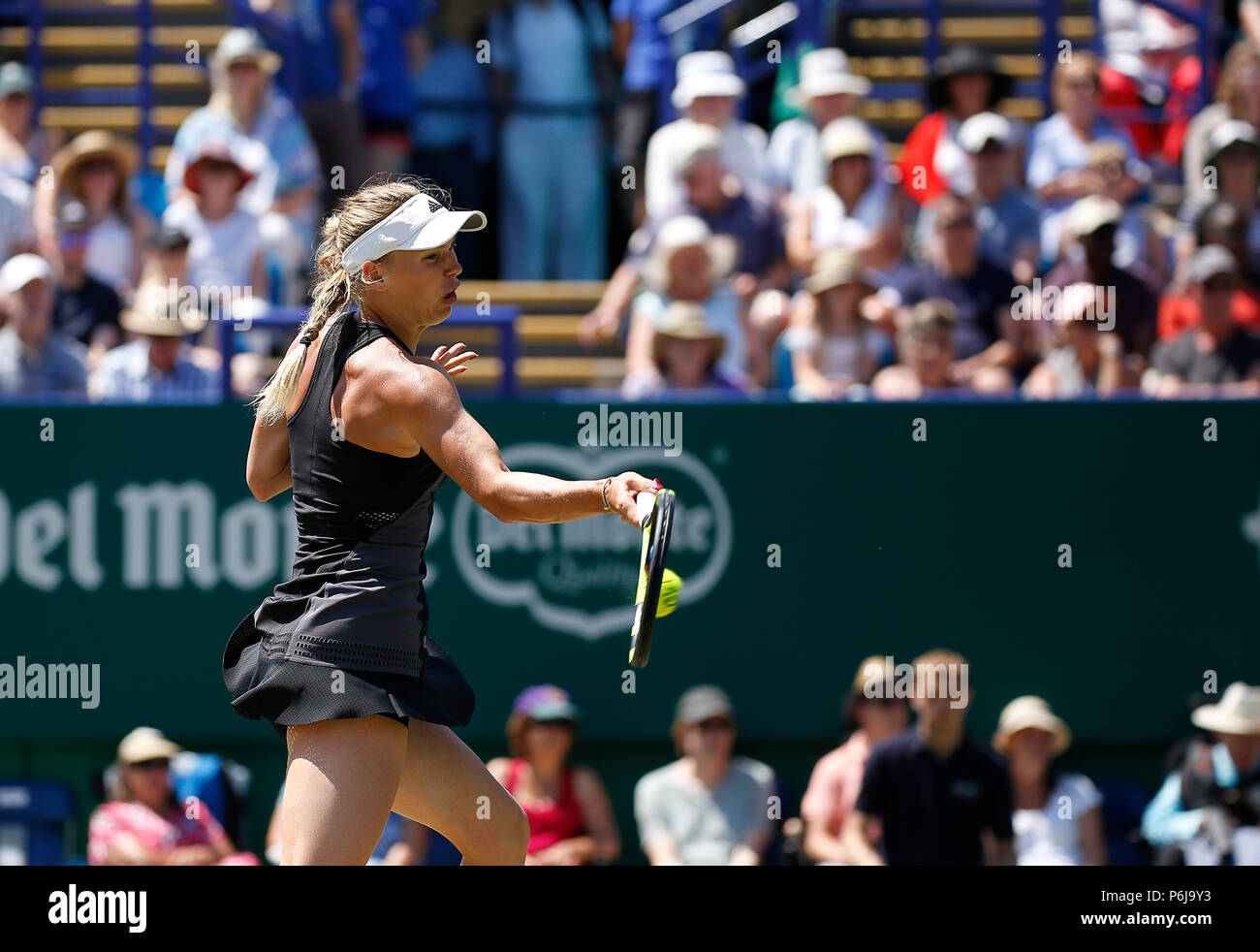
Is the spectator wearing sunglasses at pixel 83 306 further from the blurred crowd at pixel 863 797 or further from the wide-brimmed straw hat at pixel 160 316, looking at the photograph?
the blurred crowd at pixel 863 797

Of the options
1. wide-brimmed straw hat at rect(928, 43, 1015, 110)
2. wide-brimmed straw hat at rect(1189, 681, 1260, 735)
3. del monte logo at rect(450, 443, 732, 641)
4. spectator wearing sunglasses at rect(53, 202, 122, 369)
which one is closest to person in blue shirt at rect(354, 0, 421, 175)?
spectator wearing sunglasses at rect(53, 202, 122, 369)

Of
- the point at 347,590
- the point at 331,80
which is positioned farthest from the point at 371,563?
the point at 331,80

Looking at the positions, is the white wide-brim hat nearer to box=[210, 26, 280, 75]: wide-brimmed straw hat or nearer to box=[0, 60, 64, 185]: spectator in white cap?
box=[210, 26, 280, 75]: wide-brimmed straw hat

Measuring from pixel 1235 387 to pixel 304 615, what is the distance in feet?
15.6

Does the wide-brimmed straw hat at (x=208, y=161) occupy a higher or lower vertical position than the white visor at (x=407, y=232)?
higher

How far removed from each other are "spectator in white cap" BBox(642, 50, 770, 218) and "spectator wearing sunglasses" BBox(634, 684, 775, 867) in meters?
2.54

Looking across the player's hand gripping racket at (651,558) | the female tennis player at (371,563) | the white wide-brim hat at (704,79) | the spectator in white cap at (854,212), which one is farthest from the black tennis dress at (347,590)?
the white wide-brim hat at (704,79)

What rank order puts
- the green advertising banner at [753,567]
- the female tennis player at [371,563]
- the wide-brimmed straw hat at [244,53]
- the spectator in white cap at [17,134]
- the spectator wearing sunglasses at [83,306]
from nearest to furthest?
the female tennis player at [371,563]
the green advertising banner at [753,567]
the spectator wearing sunglasses at [83,306]
the wide-brimmed straw hat at [244,53]
the spectator in white cap at [17,134]

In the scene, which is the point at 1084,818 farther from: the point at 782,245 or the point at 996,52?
the point at 996,52

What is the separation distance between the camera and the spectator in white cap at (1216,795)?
636 centimetres

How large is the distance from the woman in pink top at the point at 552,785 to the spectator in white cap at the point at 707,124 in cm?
255

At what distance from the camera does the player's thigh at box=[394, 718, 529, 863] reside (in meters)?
3.80

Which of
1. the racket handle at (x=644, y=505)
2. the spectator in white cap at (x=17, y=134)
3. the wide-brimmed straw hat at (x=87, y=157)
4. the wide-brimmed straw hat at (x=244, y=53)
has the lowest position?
the racket handle at (x=644, y=505)

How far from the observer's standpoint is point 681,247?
7742 millimetres
